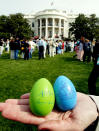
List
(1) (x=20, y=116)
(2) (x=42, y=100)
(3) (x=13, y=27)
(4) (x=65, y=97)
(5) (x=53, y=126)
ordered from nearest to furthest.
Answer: (5) (x=53, y=126), (1) (x=20, y=116), (2) (x=42, y=100), (4) (x=65, y=97), (3) (x=13, y=27)

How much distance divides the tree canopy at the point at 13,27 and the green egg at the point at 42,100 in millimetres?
50972

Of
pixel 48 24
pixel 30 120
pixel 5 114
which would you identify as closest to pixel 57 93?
pixel 30 120

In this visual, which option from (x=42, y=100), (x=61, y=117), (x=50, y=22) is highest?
(x=50, y=22)

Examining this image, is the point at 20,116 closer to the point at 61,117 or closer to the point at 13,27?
the point at 61,117

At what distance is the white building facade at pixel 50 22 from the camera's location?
8038cm

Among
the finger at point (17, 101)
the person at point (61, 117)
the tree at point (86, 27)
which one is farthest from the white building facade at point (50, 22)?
the person at point (61, 117)

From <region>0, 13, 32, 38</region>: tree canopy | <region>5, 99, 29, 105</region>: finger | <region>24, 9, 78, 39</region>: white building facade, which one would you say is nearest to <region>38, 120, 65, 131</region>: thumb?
<region>5, 99, 29, 105</region>: finger

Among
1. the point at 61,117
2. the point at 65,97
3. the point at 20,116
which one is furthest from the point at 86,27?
the point at 20,116

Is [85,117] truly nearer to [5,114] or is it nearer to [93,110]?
[93,110]

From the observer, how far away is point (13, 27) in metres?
51.6

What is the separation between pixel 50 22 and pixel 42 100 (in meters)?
85.3

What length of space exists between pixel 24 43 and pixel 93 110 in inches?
517
